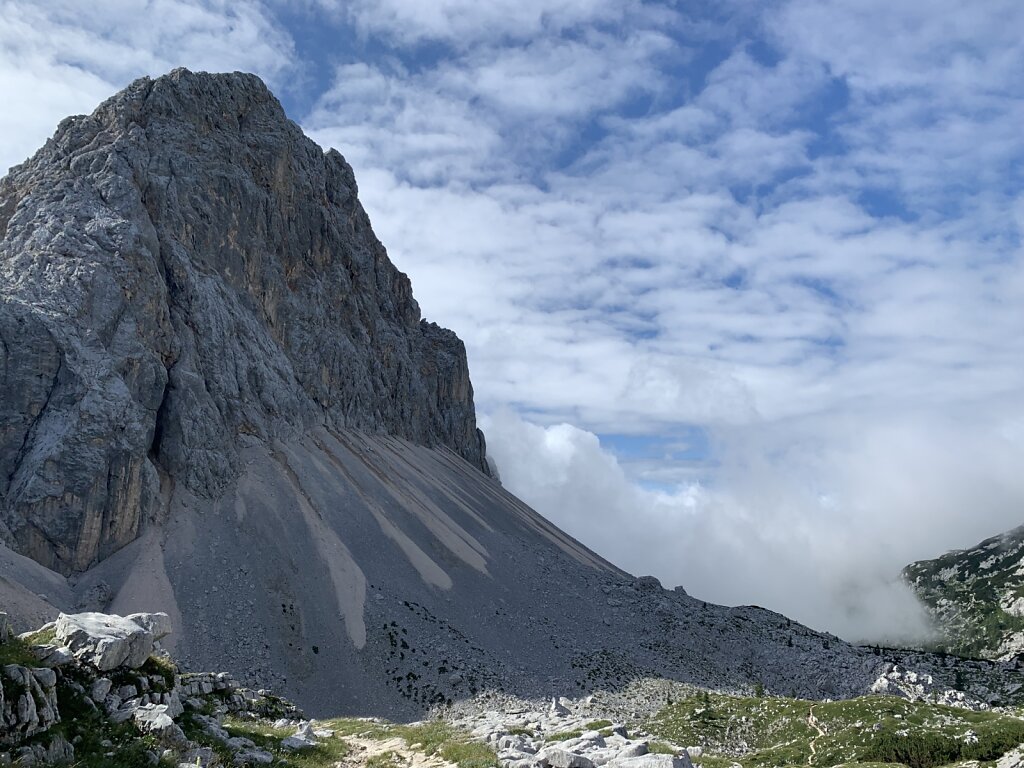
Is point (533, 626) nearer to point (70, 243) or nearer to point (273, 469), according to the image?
point (273, 469)

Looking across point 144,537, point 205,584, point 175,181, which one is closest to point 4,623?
point 205,584

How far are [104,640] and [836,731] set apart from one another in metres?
46.4

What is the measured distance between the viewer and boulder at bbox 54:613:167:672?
21.5 metres

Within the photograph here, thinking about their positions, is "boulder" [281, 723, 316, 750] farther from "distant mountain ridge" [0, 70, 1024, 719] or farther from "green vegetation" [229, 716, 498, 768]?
"distant mountain ridge" [0, 70, 1024, 719]

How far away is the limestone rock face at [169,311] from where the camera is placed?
6462 centimetres

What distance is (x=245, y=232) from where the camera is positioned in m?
99.5

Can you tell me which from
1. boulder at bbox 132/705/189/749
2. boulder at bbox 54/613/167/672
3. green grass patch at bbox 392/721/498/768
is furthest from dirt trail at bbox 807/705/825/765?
boulder at bbox 54/613/167/672

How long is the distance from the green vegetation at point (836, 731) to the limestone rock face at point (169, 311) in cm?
5334

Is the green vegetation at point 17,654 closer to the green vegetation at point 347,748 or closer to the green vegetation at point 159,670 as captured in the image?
the green vegetation at point 159,670

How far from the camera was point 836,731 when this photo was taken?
46781mm

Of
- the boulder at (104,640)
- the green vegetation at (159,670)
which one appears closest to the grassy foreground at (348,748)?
the green vegetation at (159,670)

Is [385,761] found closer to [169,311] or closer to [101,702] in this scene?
[101,702]

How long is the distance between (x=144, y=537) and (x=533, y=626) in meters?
40.7

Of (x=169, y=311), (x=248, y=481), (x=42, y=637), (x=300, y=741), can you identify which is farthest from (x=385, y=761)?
(x=169, y=311)
